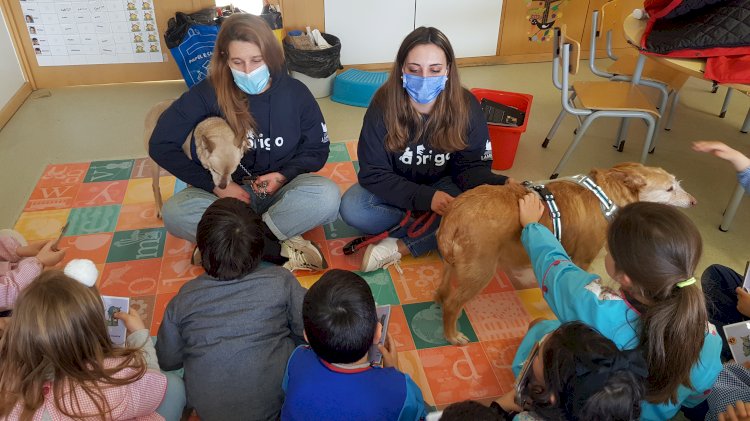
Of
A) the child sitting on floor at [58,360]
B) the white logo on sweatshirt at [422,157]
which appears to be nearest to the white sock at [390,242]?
the white logo on sweatshirt at [422,157]

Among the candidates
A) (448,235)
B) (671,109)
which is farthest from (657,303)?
(671,109)

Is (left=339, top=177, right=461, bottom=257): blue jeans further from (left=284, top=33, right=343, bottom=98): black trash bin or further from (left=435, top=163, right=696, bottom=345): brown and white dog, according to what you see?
(left=284, top=33, right=343, bottom=98): black trash bin

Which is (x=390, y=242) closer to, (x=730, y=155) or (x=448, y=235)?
(x=448, y=235)

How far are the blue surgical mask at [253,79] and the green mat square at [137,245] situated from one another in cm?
97

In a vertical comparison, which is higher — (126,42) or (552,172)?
(126,42)

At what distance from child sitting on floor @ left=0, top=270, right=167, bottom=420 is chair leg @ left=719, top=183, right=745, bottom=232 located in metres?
3.09

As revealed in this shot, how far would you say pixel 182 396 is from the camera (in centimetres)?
186

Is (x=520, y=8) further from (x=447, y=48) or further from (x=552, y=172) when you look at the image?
(x=447, y=48)

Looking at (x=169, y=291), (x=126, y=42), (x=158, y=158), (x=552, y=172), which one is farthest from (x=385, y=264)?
(x=126, y=42)

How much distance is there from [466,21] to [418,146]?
2.94 m

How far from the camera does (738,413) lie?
5.26 feet

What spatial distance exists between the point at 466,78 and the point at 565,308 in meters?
3.64

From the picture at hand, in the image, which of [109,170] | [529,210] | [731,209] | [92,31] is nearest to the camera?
[529,210]

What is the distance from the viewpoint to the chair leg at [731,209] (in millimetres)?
→ 2963
